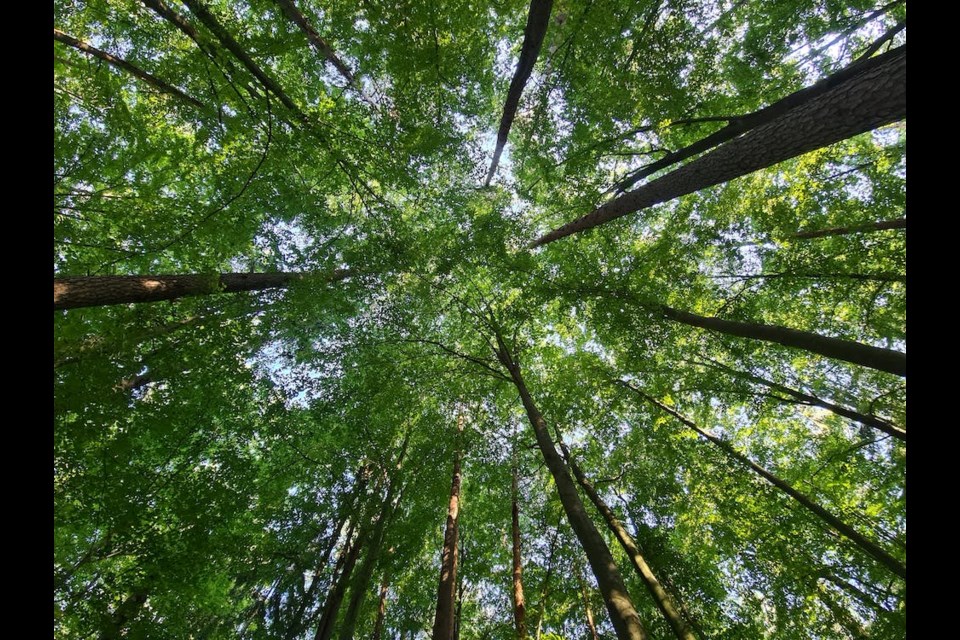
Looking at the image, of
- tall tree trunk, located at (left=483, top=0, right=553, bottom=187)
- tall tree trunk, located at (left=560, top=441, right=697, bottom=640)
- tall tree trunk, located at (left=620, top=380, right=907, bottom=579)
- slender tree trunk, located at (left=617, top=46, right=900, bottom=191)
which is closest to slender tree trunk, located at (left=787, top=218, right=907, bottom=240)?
slender tree trunk, located at (left=617, top=46, right=900, bottom=191)

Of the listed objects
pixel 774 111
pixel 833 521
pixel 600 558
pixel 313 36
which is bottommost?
pixel 600 558

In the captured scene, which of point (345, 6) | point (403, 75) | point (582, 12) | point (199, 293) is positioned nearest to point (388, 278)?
point (199, 293)

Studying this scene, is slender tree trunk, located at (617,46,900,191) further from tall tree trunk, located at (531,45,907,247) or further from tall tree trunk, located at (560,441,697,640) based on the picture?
tall tree trunk, located at (560,441,697,640)

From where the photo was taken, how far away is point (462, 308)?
7.88 meters

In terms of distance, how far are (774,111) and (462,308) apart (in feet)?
19.5

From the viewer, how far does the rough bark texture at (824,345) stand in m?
3.01

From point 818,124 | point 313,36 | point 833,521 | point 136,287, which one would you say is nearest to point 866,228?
point 818,124

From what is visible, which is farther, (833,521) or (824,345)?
(833,521)

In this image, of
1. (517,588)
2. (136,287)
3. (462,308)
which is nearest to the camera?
(136,287)

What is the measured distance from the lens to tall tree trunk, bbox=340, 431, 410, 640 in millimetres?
5203

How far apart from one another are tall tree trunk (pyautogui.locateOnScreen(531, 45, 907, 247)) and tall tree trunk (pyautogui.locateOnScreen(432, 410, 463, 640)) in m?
6.56

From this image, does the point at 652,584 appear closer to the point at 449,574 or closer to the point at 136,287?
the point at 449,574

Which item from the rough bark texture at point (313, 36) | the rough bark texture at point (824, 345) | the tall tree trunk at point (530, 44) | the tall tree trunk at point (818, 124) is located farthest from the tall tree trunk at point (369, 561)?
the rough bark texture at point (313, 36)

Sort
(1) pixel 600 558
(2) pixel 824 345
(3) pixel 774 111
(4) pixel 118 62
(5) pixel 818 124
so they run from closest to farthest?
(5) pixel 818 124, (1) pixel 600 558, (2) pixel 824 345, (3) pixel 774 111, (4) pixel 118 62
